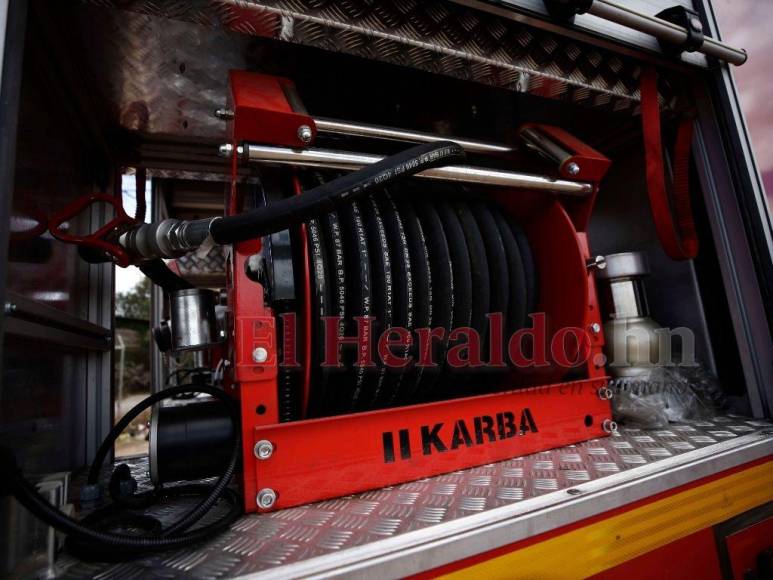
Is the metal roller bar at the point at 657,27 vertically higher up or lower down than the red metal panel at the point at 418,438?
higher up

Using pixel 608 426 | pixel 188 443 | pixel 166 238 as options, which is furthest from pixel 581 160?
pixel 188 443

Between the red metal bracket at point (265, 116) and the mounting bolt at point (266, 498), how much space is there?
775mm

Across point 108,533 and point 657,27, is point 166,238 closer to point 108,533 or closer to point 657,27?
point 108,533

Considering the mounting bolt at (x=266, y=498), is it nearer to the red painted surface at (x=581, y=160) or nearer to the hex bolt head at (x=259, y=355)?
the hex bolt head at (x=259, y=355)

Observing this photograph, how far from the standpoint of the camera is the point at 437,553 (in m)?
0.72

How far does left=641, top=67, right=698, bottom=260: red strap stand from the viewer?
1413 mm

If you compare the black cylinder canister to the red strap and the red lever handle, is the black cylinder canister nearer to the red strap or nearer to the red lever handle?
the red lever handle

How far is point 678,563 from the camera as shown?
958mm

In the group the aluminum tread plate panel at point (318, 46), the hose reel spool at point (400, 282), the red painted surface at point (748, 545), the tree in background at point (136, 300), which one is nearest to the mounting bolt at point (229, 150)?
the hose reel spool at point (400, 282)

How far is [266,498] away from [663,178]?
151 centimetres

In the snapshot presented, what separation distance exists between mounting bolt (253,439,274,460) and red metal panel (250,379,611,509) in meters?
0.01

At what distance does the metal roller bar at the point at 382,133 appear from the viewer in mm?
1113

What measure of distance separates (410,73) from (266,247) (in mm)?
932

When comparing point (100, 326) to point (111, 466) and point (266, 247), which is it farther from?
point (266, 247)
